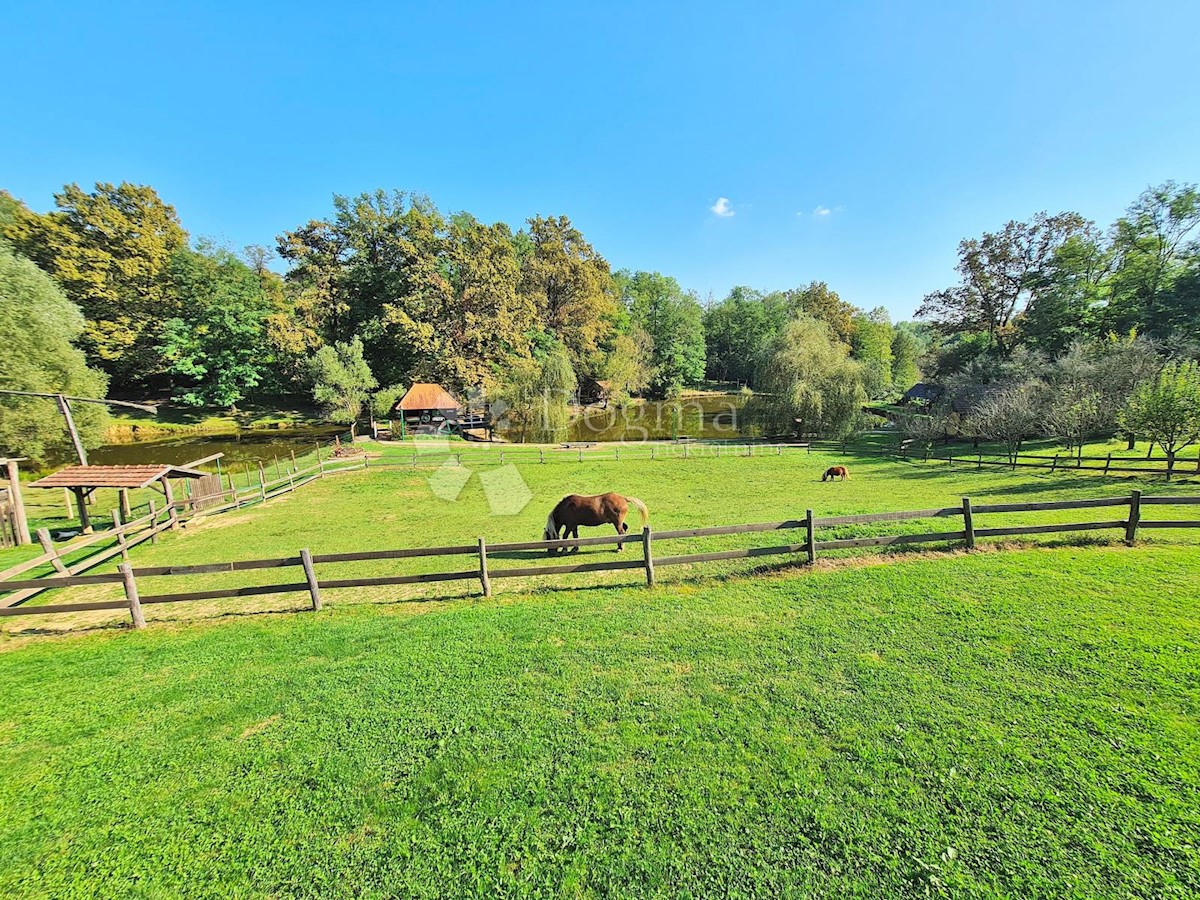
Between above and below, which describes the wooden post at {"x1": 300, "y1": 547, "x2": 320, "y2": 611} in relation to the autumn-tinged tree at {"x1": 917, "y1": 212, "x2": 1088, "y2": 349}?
below

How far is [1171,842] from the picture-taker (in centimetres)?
320

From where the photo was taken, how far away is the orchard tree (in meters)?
14.7

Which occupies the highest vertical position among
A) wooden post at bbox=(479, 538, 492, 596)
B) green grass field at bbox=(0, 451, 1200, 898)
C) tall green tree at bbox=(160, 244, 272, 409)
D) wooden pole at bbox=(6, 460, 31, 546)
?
tall green tree at bbox=(160, 244, 272, 409)

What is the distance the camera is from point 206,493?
17.0 metres

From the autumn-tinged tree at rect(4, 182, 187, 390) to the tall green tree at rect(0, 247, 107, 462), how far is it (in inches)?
575

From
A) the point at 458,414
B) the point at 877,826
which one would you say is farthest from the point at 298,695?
the point at 458,414

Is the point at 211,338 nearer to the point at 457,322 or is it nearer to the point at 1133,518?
the point at 457,322

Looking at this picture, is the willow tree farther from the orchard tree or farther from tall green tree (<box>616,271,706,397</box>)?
tall green tree (<box>616,271,706,397</box>)

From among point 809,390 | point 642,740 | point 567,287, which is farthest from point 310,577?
point 567,287

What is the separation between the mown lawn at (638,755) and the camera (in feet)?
10.6

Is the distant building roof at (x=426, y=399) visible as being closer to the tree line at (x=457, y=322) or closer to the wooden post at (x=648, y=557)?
the tree line at (x=457, y=322)

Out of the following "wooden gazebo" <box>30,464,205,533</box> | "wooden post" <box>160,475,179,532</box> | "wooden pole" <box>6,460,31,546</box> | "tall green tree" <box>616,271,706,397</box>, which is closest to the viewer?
"wooden gazebo" <box>30,464,205,533</box>

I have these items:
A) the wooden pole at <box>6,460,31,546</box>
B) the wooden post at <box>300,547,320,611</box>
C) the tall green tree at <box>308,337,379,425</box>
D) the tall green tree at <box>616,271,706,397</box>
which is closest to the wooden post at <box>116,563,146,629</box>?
the wooden post at <box>300,547,320,611</box>

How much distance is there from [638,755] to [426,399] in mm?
37528
